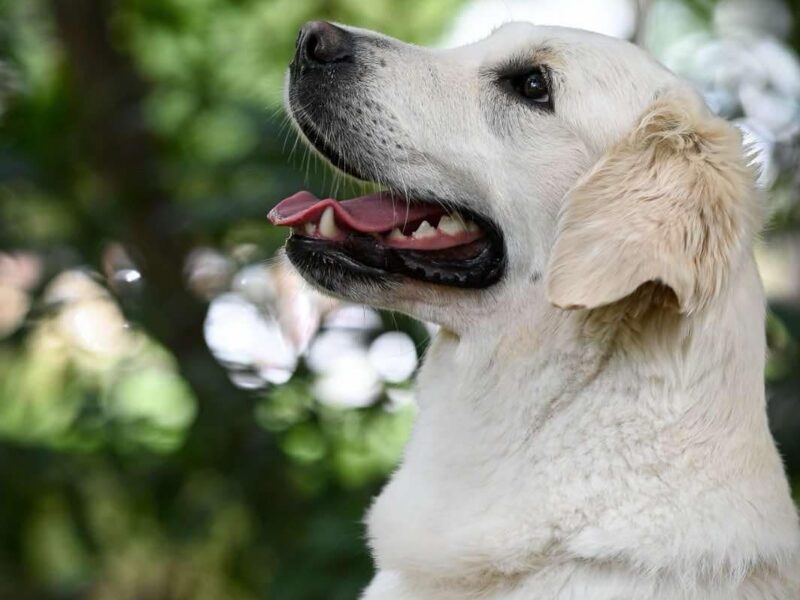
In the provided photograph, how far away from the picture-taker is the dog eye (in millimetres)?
3213

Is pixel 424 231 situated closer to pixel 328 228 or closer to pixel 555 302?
pixel 328 228

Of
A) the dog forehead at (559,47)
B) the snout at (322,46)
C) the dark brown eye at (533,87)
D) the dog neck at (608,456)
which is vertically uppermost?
the dog forehead at (559,47)

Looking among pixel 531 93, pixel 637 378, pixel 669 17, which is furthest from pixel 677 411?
pixel 669 17

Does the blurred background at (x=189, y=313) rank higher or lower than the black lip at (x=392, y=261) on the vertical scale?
lower

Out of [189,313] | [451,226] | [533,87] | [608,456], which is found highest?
[533,87]

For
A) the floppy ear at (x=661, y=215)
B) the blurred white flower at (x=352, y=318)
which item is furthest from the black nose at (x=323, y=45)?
the blurred white flower at (x=352, y=318)

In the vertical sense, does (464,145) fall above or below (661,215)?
below

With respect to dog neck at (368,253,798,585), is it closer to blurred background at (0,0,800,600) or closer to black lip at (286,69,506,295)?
black lip at (286,69,506,295)

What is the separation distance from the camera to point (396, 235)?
3.27 m

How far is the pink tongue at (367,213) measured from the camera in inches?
128

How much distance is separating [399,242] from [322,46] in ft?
1.84

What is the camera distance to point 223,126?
5219 mm

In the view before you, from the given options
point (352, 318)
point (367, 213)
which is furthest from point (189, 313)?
point (367, 213)

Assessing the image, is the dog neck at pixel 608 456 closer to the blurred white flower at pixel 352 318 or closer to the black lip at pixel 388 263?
the black lip at pixel 388 263
